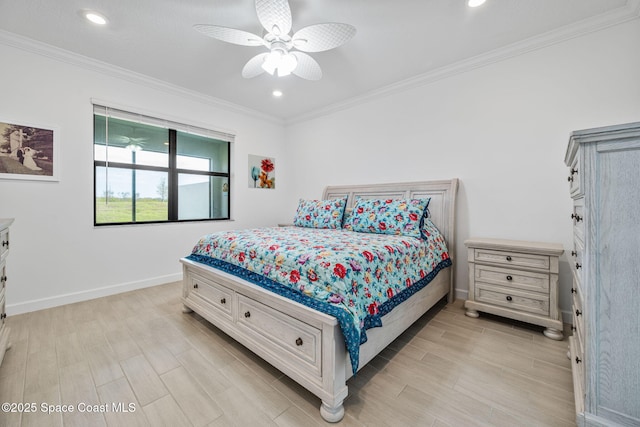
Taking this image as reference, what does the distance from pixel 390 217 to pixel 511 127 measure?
1.47 metres

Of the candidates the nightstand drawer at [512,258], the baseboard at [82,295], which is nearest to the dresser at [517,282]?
the nightstand drawer at [512,258]

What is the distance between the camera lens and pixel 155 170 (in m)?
3.38

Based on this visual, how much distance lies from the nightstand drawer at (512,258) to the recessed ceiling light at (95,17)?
3753 millimetres

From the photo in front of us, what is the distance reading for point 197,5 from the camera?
6.47ft

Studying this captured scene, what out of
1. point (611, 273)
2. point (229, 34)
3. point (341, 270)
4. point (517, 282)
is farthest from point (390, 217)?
point (229, 34)

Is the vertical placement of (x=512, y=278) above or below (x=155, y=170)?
below

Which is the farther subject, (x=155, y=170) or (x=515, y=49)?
(x=155, y=170)

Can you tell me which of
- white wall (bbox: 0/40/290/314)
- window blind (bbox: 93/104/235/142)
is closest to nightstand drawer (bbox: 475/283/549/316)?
white wall (bbox: 0/40/290/314)

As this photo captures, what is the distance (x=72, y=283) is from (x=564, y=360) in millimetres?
4328

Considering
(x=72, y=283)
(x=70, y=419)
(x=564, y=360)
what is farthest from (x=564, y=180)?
(x=72, y=283)

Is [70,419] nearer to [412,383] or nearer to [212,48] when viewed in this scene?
[412,383]

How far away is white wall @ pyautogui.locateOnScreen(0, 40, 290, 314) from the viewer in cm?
241

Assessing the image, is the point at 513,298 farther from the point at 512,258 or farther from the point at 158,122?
the point at 158,122

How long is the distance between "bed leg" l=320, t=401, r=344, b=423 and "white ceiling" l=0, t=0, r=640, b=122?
260cm
